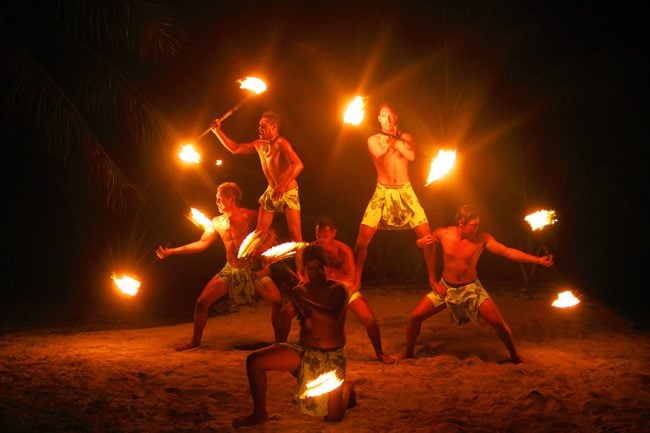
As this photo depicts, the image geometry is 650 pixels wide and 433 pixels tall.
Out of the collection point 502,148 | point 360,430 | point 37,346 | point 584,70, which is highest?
point 584,70

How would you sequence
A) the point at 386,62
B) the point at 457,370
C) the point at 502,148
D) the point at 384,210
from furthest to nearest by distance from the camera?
the point at 502,148, the point at 386,62, the point at 384,210, the point at 457,370

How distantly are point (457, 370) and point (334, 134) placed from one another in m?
7.52

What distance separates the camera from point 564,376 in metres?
6.55

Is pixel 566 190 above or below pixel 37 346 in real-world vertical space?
above

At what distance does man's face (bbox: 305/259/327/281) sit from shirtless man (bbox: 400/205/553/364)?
250 centimetres

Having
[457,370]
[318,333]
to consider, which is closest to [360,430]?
[318,333]

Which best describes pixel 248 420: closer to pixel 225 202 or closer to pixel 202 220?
pixel 225 202

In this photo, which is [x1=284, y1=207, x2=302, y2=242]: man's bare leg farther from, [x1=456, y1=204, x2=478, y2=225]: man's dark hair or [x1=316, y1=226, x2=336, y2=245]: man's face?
[x1=456, y1=204, x2=478, y2=225]: man's dark hair

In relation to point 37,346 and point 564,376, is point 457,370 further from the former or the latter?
point 37,346

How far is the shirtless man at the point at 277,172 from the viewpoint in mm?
7848

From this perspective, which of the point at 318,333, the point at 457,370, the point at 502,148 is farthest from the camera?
the point at 502,148

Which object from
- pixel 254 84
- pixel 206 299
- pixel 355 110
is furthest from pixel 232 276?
pixel 355 110

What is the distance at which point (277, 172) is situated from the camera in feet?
26.1

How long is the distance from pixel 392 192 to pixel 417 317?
5.08 feet
